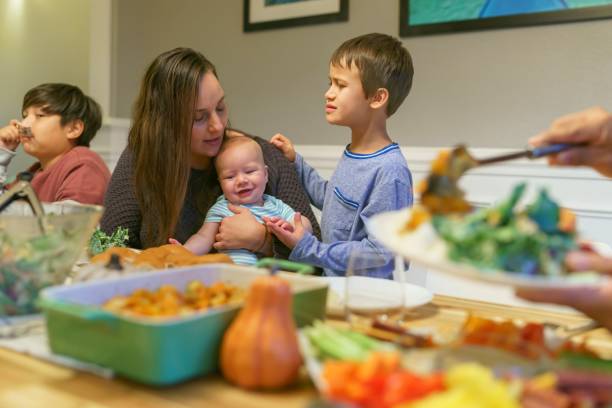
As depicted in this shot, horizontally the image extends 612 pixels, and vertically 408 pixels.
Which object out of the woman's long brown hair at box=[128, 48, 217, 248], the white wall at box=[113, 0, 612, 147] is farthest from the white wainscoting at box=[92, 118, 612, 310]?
the woman's long brown hair at box=[128, 48, 217, 248]

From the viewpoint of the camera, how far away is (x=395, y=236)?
0.75 meters

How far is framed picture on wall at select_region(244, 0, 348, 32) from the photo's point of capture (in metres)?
2.72

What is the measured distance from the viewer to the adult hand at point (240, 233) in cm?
179

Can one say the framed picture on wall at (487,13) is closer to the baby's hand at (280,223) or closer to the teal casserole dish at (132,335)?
the baby's hand at (280,223)

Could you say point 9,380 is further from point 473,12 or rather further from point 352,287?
point 473,12

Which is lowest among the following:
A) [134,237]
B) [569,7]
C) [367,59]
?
[134,237]

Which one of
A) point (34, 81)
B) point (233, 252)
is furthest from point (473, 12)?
point (34, 81)

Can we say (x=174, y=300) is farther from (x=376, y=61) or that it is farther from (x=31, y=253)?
(x=376, y=61)

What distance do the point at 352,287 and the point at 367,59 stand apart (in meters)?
1.19

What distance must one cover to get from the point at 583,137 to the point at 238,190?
108cm

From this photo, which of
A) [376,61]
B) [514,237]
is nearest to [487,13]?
[376,61]

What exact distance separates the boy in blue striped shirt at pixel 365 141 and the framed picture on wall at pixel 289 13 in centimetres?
74

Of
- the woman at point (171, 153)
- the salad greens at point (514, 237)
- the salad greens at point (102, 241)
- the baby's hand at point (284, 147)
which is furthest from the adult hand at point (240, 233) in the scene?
the salad greens at point (514, 237)

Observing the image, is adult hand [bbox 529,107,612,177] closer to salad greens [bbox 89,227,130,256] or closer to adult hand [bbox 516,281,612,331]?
adult hand [bbox 516,281,612,331]
